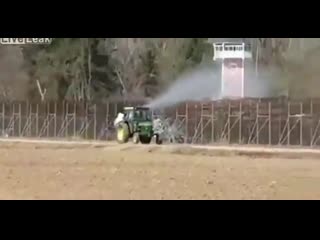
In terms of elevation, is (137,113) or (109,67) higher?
(109,67)

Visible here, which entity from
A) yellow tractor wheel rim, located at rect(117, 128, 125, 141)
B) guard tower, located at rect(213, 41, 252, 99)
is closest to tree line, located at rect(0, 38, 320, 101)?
guard tower, located at rect(213, 41, 252, 99)

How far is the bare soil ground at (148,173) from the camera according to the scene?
235 inches

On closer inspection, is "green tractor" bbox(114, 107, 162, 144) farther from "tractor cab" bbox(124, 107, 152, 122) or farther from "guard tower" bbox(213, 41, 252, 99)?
"guard tower" bbox(213, 41, 252, 99)

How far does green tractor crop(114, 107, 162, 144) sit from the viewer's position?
6988 millimetres

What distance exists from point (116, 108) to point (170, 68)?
0.61m

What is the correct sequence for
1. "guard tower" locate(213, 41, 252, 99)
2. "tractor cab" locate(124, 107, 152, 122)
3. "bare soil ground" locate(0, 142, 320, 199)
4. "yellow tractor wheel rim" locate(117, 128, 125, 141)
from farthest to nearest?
"yellow tractor wheel rim" locate(117, 128, 125, 141), "tractor cab" locate(124, 107, 152, 122), "guard tower" locate(213, 41, 252, 99), "bare soil ground" locate(0, 142, 320, 199)

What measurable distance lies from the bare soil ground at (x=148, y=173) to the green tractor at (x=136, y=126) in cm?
13

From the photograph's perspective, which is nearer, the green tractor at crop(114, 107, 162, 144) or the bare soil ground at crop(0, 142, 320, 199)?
the bare soil ground at crop(0, 142, 320, 199)

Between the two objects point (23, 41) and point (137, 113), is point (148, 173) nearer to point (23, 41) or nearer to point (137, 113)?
point (137, 113)

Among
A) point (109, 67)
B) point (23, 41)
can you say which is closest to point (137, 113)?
point (109, 67)

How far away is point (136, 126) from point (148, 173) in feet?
2.90

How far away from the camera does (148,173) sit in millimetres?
6316

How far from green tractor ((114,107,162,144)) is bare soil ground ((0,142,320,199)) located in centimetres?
13

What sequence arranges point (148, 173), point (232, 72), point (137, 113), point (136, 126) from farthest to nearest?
point (136, 126) < point (137, 113) < point (232, 72) < point (148, 173)
